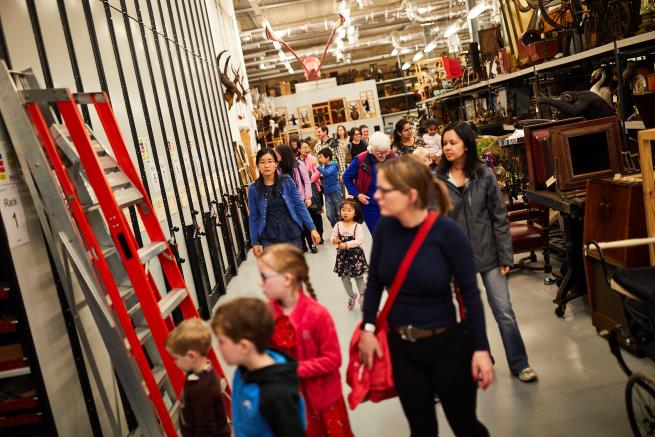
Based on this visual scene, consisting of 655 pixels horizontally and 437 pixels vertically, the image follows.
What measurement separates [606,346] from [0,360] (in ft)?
11.7

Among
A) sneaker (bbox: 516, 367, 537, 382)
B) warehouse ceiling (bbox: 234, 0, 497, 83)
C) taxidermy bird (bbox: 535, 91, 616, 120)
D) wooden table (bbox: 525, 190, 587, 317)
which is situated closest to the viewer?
sneaker (bbox: 516, 367, 537, 382)

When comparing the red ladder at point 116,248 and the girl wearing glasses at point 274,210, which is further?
the girl wearing glasses at point 274,210

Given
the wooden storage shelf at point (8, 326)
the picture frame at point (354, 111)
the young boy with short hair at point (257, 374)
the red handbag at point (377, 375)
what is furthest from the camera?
the picture frame at point (354, 111)

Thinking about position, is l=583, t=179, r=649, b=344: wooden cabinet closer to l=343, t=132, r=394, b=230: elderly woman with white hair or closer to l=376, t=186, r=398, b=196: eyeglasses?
l=343, t=132, r=394, b=230: elderly woman with white hair

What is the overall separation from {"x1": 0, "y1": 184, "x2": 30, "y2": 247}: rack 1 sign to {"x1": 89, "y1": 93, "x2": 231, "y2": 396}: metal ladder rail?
1.89 ft

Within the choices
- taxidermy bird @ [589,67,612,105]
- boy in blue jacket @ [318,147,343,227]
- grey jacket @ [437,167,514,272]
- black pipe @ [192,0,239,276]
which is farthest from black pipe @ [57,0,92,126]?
boy in blue jacket @ [318,147,343,227]

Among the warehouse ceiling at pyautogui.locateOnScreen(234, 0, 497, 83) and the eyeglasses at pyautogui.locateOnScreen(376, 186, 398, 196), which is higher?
the warehouse ceiling at pyautogui.locateOnScreen(234, 0, 497, 83)

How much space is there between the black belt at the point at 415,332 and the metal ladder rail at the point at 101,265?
1.24m

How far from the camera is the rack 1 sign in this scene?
9.06ft

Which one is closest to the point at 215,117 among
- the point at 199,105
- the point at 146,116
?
the point at 199,105

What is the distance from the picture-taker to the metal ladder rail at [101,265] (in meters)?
2.68

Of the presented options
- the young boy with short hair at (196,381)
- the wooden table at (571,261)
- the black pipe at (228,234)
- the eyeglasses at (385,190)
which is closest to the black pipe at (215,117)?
the black pipe at (228,234)

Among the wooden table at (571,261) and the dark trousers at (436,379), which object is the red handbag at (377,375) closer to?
the dark trousers at (436,379)

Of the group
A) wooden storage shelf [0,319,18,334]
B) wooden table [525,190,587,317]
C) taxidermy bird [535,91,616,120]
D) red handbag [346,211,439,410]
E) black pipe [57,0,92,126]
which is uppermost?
black pipe [57,0,92,126]
